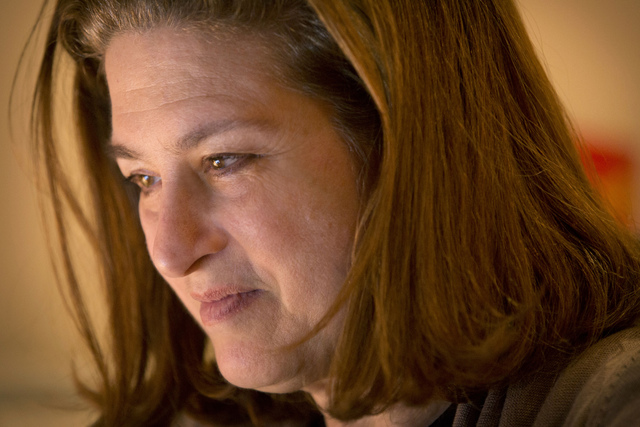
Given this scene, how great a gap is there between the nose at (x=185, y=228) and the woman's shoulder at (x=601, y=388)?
557mm

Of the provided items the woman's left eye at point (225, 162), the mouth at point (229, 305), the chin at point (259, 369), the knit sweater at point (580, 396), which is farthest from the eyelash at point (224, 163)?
the knit sweater at point (580, 396)

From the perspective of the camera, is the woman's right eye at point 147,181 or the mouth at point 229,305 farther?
the woman's right eye at point 147,181

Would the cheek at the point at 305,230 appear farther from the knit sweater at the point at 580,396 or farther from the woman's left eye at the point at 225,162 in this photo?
the knit sweater at the point at 580,396

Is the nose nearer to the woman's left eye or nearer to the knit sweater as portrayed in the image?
the woman's left eye

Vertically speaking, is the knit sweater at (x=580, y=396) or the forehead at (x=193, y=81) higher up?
the forehead at (x=193, y=81)

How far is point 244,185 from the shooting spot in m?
0.90

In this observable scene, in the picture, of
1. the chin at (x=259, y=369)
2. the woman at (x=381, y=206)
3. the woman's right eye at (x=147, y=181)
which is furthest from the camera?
the woman's right eye at (x=147, y=181)

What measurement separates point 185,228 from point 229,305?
159 mm

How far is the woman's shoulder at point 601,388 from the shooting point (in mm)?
713

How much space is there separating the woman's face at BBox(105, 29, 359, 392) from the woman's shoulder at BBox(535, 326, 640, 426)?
1.17ft

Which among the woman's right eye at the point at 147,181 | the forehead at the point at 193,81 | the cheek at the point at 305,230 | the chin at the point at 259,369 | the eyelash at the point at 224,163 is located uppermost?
the forehead at the point at 193,81

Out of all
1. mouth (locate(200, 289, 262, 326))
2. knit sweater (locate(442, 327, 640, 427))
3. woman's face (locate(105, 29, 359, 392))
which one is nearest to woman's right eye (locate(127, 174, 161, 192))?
woman's face (locate(105, 29, 359, 392))

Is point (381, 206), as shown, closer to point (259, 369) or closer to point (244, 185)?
point (244, 185)

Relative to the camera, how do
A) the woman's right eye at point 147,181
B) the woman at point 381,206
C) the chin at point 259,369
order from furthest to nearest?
the woman's right eye at point 147,181
the chin at point 259,369
the woman at point 381,206
